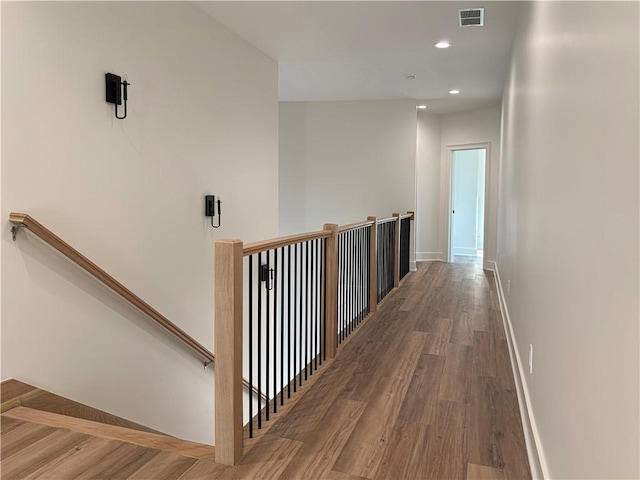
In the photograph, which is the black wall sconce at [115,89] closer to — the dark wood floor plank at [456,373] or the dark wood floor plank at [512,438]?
the dark wood floor plank at [456,373]

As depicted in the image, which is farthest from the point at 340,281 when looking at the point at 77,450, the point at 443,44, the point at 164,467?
the point at 443,44

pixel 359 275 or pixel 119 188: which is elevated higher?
pixel 119 188

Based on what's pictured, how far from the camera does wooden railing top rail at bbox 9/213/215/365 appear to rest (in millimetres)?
2301

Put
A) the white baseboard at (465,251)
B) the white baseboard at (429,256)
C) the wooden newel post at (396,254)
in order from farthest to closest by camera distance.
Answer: the white baseboard at (465,251), the white baseboard at (429,256), the wooden newel post at (396,254)

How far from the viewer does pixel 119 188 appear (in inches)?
116

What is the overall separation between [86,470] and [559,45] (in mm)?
2492

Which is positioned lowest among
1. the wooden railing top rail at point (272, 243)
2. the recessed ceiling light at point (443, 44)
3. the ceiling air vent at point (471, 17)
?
the wooden railing top rail at point (272, 243)

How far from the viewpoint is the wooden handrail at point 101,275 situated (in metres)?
2.30

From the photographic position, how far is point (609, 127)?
1029mm

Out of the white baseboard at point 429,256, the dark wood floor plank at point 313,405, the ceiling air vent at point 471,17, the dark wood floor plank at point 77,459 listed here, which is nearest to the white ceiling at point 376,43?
A: the ceiling air vent at point 471,17

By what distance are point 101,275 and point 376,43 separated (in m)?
3.38

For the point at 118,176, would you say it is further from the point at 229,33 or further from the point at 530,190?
the point at 530,190

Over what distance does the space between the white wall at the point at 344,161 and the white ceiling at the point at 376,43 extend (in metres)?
0.69

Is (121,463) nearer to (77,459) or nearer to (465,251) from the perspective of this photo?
(77,459)
